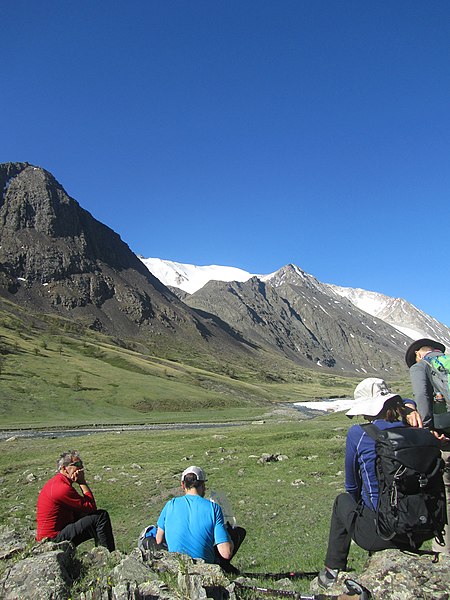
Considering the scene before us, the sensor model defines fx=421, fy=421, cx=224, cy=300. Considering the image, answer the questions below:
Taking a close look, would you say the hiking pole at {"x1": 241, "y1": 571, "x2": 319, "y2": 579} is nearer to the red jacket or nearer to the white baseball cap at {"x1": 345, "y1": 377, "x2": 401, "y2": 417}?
the white baseball cap at {"x1": 345, "y1": 377, "x2": 401, "y2": 417}

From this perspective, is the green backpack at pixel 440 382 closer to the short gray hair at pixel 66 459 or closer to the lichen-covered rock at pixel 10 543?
the lichen-covered rock at pixel 10 543

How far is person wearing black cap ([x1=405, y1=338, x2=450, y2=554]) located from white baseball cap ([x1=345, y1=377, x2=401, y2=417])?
81 cm

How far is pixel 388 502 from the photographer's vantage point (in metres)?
Answer: 6.32

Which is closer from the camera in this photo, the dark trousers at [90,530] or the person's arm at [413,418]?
the person's arm at [413,418]

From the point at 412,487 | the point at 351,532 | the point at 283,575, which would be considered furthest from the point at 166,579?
the point at 412,487

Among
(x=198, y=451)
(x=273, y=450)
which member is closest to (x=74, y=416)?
(x=198, y=451)

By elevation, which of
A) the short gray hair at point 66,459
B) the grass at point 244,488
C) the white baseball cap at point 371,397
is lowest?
the grass at point 244,488

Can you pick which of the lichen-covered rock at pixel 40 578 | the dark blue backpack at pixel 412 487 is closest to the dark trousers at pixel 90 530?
the lichen-covered rock at pixel 40 578

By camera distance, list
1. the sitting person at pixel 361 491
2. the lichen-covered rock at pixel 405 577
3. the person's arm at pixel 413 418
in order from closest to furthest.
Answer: the lichen-covered rock at pixel 405 577 → the sitting person at pixel 361 491 → the person's arm at pixel 413 418

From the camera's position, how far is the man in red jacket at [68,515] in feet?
33.7

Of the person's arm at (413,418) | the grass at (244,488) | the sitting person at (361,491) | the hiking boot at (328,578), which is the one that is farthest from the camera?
the grass at (244,488)

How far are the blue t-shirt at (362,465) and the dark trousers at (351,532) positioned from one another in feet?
0.61

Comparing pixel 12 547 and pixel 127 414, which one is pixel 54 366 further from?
pixel 12 547

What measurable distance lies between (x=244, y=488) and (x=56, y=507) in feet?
42.3
